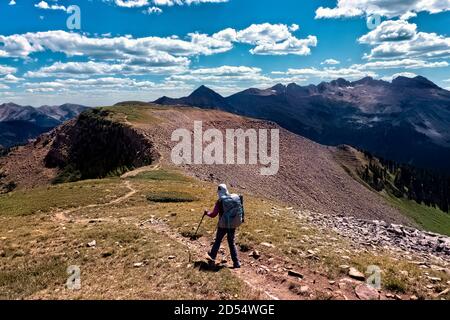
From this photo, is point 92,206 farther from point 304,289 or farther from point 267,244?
point 304,289

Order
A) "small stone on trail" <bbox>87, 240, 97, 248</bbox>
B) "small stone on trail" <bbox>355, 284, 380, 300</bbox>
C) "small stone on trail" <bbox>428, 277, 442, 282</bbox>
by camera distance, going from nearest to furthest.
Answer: "small stone on trail" <bbox>355, 284, 380, 300</bbox> < "small stone on trail" <bbox>428, 277, 442, 282</bbox> < "small stone on trail" <bbox>87, 240, 97, 248</bbox>

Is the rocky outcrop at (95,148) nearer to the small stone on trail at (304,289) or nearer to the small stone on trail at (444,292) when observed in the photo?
the small stone on trail at (304,289)

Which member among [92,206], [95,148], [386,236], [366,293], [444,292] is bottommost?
[95,148]

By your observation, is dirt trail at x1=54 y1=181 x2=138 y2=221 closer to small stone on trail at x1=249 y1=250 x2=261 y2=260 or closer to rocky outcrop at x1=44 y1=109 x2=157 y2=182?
small stone on trail at x1=249 y1=250 x2=261 y2=260

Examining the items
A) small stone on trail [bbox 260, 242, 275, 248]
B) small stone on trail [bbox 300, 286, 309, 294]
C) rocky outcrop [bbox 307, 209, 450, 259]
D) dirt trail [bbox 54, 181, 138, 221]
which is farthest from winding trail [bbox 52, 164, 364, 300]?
dirt trail [bbox 54, 181, 138, 221]

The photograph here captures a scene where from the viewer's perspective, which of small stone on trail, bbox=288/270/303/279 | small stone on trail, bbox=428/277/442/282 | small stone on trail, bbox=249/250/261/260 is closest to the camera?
small stone on trail, bbox=428/277/442/282

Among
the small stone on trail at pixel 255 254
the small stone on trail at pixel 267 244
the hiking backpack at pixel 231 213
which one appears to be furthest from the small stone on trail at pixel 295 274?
the small stone on trail at pixel 267 244

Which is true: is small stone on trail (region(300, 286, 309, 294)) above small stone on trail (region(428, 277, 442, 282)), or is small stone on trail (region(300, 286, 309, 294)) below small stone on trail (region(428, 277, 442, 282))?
above

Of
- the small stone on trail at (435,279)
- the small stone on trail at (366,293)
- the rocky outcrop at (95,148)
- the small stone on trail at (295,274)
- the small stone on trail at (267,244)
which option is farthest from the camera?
the rocky outcrop at (95,148)

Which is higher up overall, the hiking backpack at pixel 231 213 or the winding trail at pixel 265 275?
the hiking backpack at pixel 231 213

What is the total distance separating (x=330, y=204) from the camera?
362ft

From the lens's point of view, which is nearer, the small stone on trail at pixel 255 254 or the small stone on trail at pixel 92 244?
the small stone on trail at pixel 255 254

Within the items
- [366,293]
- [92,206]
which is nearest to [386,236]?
[366,293]

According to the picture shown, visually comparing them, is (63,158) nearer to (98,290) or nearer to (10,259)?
(10,259)
